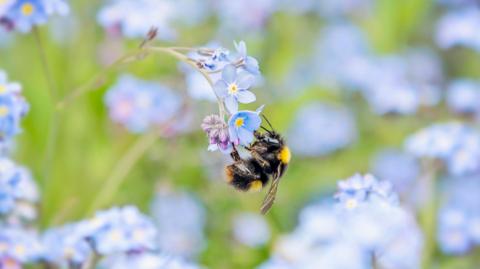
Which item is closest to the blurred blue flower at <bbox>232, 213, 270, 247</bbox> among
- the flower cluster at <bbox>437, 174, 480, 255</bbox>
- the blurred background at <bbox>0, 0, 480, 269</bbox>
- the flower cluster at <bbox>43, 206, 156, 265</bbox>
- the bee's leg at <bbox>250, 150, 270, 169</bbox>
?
the blurred background at <bbox>0, 0, 480, 269</bbox>

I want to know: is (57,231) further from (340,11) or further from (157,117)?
(340,11)

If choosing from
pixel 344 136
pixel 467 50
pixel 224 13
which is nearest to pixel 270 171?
pixel 344 136

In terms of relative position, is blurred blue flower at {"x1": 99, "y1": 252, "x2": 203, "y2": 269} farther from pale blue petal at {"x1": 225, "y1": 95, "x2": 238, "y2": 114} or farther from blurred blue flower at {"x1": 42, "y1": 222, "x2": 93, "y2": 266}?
pale blue petal at {"x1": 225, "y1": 95, "x2": 238, "y2": 114}

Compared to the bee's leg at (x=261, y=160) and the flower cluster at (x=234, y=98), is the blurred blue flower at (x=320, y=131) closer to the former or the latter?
the bee's leg at (x=261, y=160)

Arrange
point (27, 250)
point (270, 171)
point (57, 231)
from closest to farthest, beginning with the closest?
point (270, 171) → point (27, 250) → point (57, 231)

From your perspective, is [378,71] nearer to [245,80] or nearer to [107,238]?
[107,238]

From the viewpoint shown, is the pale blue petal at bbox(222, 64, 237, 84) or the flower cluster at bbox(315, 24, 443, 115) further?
the flower cluster at bbox(315, 24, 443, 115)

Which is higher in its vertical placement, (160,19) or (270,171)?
(160,19)
